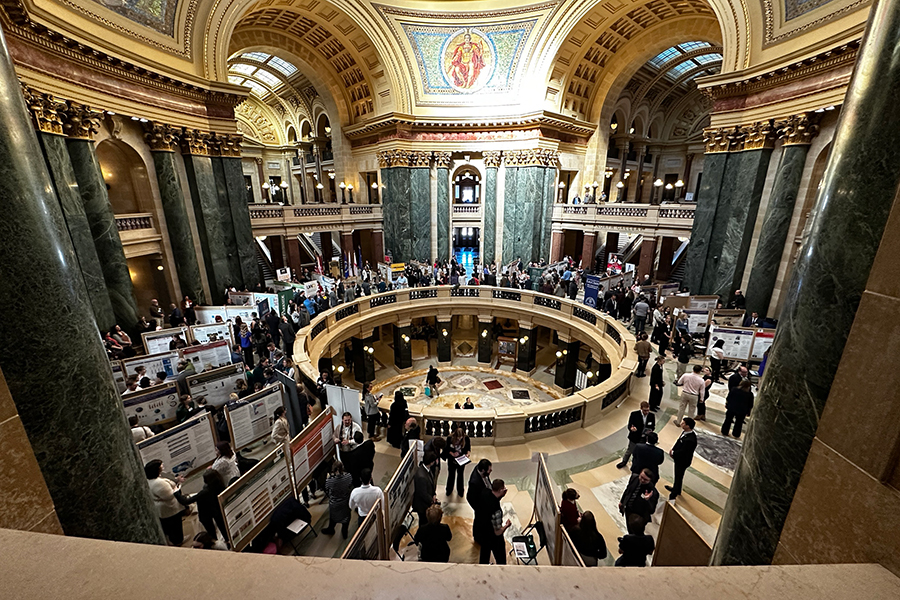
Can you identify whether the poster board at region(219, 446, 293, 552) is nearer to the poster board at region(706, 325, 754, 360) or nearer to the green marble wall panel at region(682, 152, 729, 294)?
the poster board at region(706, 325, 754, 360)

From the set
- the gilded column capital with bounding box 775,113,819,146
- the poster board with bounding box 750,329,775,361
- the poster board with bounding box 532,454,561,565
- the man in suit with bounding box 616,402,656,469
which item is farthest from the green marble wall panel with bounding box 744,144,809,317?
the poster board with bounding box 532,454,561,565

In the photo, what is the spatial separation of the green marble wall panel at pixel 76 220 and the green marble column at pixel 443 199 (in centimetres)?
1547

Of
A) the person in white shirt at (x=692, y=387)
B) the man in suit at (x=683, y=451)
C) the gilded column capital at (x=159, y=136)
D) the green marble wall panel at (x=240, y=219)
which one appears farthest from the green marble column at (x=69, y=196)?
the person in white shirt at (x=692, y=387)

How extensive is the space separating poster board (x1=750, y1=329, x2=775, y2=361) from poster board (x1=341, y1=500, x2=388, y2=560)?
31.8ft

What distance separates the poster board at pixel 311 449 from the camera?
4930 mm

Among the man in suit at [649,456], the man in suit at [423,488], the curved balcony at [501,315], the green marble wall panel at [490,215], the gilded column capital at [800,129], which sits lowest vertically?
the curved balcony at [501,315]

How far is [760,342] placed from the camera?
895 centimetres

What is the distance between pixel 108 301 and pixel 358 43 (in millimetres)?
17659

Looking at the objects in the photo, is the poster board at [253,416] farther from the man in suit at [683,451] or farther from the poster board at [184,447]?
the man in suit at [683,451]

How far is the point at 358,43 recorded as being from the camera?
20.0m

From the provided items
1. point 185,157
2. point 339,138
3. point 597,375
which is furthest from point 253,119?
point 597,375

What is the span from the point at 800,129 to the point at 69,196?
69.1ft

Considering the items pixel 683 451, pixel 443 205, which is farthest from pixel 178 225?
pixel 683 451

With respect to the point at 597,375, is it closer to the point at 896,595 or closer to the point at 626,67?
the point at 896,595
